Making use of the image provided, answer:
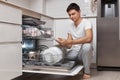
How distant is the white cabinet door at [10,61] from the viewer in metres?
1.58

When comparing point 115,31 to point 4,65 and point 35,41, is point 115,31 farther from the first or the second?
point 4,65

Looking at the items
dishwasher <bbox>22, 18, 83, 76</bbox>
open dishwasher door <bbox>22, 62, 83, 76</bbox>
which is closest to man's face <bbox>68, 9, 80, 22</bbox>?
dishwasher <bbox>22, 18, 83, 76</bbox>

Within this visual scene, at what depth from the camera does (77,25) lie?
2.47 metres

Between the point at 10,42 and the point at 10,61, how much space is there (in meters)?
0.15

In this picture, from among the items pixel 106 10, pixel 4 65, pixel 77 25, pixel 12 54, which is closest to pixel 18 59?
pixel 12 54

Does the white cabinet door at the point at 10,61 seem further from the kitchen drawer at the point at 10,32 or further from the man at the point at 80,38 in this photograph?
the man at the point at 80,38

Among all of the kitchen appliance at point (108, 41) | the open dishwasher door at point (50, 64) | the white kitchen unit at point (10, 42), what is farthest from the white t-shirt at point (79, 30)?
the white kitchen unit at point (10, 42)

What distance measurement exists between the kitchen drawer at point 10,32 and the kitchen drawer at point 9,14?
0.04 m

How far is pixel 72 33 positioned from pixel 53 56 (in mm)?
508

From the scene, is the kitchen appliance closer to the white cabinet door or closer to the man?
the man

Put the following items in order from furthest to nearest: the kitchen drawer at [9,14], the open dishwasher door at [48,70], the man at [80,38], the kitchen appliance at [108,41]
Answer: the kitchen appliance at [108,41] < the man at [80,38] < the open dishwasher door at [48,70] < the kitchen drawer at [9,14]

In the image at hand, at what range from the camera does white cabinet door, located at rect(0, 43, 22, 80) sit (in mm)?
1583

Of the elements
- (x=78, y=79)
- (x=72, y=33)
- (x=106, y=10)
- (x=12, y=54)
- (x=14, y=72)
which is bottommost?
(x=78, y=79)

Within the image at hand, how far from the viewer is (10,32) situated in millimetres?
1691
